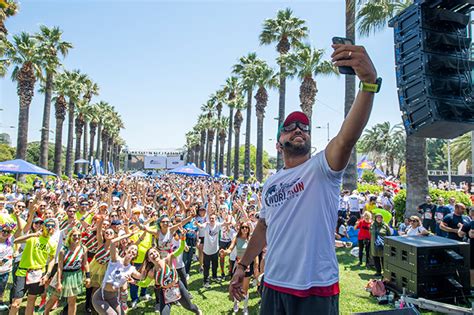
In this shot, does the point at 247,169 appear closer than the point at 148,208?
No

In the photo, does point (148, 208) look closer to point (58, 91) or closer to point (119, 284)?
point (119, 284)

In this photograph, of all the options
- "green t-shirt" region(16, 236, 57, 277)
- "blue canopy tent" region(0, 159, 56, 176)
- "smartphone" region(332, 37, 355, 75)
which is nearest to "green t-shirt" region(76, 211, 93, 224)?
"green t-shirt" region(16, 236, 57, 277)

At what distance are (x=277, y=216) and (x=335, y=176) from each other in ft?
1.54

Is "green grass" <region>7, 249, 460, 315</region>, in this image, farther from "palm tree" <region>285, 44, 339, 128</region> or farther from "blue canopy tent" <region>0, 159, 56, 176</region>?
"palm tree" <region>285, 44, 339, 128</region>

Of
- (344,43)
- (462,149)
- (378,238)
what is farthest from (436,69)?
(462,149)

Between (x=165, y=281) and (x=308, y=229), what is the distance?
4255mm

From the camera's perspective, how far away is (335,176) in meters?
2.00

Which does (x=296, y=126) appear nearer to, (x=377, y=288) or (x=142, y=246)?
(x=142, y=246)

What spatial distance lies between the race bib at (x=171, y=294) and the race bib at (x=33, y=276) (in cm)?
230

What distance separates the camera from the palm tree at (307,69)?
24.3 m

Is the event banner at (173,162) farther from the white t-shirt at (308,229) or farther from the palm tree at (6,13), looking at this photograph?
the white t-shirt at (308,229)

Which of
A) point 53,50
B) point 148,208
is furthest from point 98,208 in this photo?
point 53,50

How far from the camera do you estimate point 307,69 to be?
24375 mm

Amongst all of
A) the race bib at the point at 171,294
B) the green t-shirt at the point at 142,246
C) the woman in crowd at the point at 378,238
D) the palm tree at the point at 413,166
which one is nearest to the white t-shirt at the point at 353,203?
the palm tree at the point at 413,166
